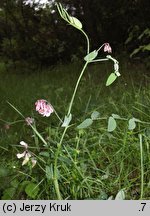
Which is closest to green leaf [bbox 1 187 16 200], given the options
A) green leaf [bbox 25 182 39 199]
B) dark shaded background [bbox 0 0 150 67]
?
green leaf [bbox 25 182 39 199]

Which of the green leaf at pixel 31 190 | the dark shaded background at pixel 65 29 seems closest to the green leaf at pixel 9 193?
the green leaf at pixel 31 190

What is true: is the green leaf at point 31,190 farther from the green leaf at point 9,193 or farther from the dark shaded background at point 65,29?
the dark shaded background at point 65,29

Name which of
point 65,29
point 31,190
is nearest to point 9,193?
point 31,190

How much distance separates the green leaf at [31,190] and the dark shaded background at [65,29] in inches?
142

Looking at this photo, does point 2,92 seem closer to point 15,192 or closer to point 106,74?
point 106,74

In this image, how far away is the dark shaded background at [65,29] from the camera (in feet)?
17.8

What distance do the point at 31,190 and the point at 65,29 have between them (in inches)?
182

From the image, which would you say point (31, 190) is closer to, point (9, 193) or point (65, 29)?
point (9, 193)

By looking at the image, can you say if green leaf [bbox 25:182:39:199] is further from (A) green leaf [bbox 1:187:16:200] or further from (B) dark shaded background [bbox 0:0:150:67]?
(B) dark shaded background [bbox 0:0:150:67]

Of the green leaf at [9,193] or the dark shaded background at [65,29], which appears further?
the dark shaded background at [65,29]

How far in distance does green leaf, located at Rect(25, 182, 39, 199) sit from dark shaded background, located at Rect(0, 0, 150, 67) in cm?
361

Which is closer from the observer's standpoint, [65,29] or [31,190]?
[31,190]

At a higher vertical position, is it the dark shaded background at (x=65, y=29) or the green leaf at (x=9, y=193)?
the dark shaded background at (x=65, y=29)

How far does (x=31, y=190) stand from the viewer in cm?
183
